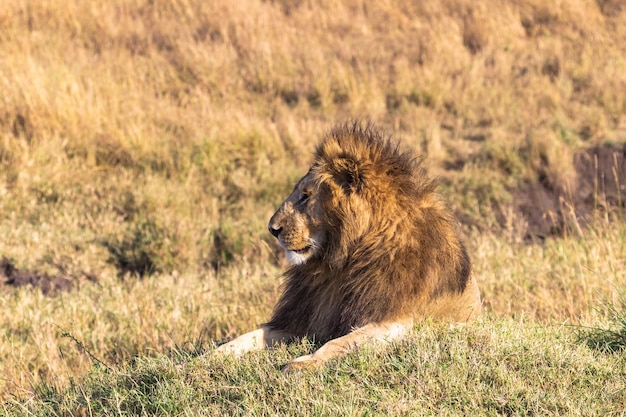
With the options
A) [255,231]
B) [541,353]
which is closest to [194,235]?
[255,231]

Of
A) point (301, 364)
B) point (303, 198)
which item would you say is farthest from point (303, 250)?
point (301, 364)

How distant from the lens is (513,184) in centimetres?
1027

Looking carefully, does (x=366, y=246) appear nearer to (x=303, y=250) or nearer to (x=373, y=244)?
(x=373, y=244)

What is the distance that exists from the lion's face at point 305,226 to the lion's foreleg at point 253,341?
17.2 inches

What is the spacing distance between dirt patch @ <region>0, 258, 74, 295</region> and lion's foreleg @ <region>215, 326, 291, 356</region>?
3477 mm

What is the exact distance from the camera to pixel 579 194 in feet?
33.0

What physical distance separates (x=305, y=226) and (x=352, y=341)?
25.6 inches

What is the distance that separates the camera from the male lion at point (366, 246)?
14.2 feet

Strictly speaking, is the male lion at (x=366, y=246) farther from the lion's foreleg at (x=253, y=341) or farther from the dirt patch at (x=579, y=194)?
the dirt patch at (x=579, y=194)

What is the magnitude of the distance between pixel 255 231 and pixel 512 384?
530 centimetres

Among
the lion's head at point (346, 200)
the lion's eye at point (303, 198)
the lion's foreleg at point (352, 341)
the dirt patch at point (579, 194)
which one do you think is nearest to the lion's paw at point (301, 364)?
the lion's foreleg at point (352, 341)

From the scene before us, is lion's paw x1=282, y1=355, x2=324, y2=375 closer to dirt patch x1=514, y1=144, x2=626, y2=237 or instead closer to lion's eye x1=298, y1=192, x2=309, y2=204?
lion's eye x1=298, y1=192, x2=309, y2=204

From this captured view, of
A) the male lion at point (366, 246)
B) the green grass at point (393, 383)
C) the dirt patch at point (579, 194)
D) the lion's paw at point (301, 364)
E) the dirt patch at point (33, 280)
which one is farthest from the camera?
the dirt patch at point (579, 194)

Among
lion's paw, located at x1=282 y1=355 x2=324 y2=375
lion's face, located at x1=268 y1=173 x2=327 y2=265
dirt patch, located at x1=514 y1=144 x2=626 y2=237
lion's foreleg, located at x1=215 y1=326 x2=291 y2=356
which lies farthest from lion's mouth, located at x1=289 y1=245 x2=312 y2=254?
dirt patch, located at x1=514 y1=144 x2=626 y2=237
